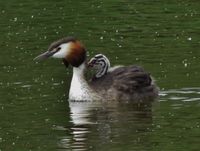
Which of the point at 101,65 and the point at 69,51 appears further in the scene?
the point at 69,51

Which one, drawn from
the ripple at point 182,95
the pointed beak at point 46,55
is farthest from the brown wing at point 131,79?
the pointed beak at point 46,55

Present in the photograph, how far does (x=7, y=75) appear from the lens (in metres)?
26.1

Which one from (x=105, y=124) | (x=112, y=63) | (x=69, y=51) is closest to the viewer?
(x=105, y=124)

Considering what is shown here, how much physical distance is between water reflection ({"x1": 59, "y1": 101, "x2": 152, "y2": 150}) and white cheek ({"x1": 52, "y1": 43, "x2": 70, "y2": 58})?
116 centimetres

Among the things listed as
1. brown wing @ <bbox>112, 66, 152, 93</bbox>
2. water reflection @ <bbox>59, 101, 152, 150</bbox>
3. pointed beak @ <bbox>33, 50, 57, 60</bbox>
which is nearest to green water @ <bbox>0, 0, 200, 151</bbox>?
water reflection @ <bbox>59, 101, 152, 150</bbox>

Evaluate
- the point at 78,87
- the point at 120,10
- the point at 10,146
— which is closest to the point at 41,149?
the point at 10,146

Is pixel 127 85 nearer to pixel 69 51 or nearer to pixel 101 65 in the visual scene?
pixel 101 65

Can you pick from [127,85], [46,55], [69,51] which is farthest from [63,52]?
[127,85]

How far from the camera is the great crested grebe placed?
24688mm

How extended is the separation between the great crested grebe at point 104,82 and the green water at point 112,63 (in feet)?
0.97

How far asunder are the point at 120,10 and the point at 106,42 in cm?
504

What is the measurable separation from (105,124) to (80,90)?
2991 millimetres

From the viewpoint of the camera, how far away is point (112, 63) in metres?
27.3

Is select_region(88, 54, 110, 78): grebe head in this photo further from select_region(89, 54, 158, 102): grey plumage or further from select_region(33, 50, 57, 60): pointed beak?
select_region(33, 50, 57, 60): pointed beak
